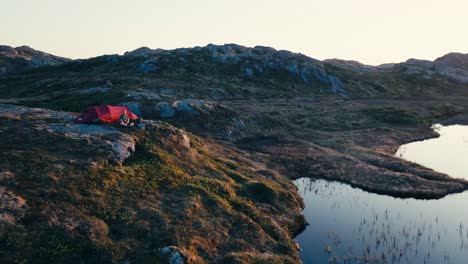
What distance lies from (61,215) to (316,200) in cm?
3057

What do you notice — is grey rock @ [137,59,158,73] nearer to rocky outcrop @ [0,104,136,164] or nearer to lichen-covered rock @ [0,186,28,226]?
rocky outcrop @ [0,104,136,164]

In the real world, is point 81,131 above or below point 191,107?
above

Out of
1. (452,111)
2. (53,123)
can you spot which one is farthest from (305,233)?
(452,111)

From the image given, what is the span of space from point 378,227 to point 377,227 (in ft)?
0.34

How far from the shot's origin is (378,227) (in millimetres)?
41375

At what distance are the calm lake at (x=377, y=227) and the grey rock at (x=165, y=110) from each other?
32.6 metres

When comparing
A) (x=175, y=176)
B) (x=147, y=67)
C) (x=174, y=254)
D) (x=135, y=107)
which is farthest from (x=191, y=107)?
(x=147, y=67)

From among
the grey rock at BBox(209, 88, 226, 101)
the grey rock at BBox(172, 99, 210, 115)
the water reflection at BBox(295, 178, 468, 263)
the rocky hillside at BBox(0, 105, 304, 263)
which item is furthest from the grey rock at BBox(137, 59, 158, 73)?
the water reflection at BBox(295, 178, 468, 263)

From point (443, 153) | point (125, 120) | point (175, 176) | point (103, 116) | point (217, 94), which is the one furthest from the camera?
point (217, 94)

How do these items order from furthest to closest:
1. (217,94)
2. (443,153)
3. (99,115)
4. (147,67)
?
(147,67) < (217,94) < (443,153) < (99,115)

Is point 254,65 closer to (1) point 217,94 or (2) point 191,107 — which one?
(1) point 217,94

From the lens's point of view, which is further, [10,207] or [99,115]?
[99,115]

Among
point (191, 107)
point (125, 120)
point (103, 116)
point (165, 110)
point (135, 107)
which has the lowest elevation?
point (165, 110)

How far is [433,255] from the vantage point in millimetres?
35250
